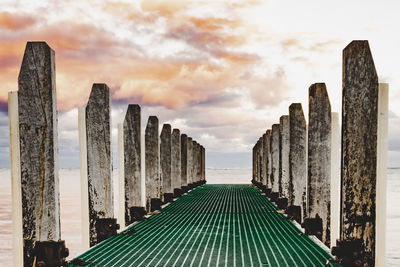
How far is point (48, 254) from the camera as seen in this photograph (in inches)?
168

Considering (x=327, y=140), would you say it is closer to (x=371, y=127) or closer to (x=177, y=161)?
(x=371, y=127)

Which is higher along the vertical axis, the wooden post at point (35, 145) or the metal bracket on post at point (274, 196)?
the wooden post at point (35, 145)

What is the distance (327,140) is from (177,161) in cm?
827

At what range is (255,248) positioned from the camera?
214 inches

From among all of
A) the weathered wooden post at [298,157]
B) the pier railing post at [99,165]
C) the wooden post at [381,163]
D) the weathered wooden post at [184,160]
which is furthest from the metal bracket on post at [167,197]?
the wooden post at [381,163]

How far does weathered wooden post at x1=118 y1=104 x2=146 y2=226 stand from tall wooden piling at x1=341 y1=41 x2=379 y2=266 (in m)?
4.32

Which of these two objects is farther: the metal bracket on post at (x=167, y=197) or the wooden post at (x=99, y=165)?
the metal bracket on post at (x=167, y=197)

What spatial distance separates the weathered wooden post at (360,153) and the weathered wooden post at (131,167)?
14.1ft

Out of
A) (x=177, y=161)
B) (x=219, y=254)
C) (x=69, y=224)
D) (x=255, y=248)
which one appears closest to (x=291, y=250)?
(x=255, y=248)

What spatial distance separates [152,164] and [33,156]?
565 cm

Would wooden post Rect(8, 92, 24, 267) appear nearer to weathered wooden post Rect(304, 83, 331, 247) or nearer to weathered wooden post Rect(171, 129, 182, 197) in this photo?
weathered wooden post Rect(304, 83, 331, 247)

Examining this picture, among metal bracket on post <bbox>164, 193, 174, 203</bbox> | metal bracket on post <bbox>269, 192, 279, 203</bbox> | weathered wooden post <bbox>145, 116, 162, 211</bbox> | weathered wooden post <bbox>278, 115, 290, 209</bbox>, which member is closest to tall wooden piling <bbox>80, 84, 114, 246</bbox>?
weathered wooden post <bbox>145, 116, 162, 211</bbox>

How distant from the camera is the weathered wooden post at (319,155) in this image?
6297mm

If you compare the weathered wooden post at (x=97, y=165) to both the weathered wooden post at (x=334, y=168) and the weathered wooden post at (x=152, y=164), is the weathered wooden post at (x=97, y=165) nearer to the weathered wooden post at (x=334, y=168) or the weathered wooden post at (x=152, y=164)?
the weathered wooden post at (x=334, y=168)
